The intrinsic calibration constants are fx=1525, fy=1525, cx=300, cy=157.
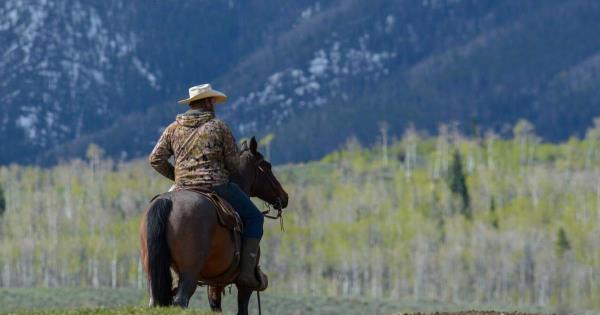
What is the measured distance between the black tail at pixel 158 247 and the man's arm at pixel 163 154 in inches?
75.7

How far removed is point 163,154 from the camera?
2497 cm

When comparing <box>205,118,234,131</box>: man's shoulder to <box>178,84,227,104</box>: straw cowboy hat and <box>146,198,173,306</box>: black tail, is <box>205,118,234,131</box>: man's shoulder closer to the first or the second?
<box>178,84,227,104</box>: straw cowboy hat

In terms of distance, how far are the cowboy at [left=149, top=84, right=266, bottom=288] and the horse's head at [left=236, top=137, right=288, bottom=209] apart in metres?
1.33

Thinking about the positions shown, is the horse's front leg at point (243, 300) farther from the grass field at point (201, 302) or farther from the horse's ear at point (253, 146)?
the grass field at point (201, 302)

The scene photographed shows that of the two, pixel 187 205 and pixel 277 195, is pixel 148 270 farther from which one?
pixel 277 195

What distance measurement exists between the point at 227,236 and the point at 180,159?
1567 mm

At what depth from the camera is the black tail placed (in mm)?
22953

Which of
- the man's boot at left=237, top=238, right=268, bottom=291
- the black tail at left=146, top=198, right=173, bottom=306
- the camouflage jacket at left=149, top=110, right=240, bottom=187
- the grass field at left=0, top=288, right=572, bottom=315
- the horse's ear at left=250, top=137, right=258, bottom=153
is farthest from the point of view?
the grass field at left=0, top=288, right=572, bottom=315

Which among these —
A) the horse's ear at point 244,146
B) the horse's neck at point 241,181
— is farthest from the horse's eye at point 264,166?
the horse's neck at point 241,181

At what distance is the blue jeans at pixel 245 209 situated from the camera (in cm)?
2466

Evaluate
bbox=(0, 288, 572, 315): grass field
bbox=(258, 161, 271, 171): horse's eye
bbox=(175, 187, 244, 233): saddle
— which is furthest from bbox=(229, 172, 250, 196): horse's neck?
bbox=(0, 288, 572, 315): grass field

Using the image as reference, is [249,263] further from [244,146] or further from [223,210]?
[244,146]

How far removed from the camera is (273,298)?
214ft

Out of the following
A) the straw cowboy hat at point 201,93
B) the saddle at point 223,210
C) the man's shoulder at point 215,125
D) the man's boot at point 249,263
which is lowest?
the man's boot at point 249,263
